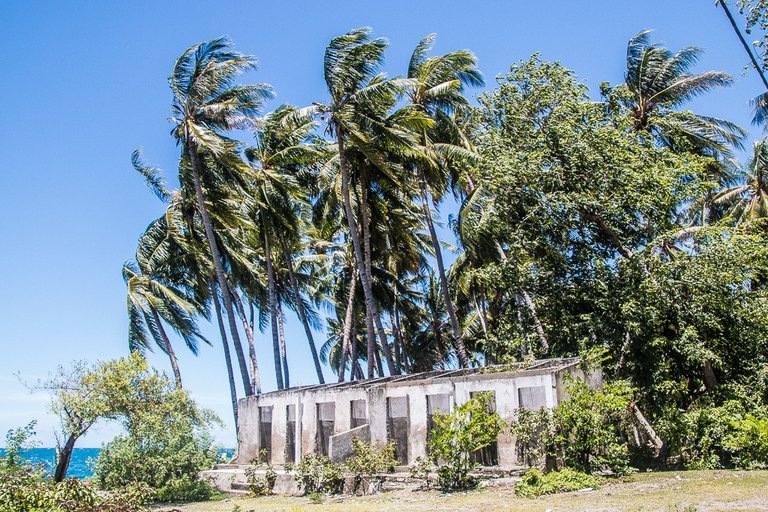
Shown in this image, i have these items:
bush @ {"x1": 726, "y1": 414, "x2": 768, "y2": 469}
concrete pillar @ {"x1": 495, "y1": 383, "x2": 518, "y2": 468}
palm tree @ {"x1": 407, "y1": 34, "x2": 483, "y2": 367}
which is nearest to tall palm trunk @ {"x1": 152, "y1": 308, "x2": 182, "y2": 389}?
palm tree @ {"x1": 407, "y1": 34, "x2": 483, "y2": 367}

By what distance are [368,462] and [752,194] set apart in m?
20.3

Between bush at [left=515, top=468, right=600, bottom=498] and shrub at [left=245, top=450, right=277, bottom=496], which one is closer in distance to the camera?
bush at [left=515, top=468, right=600, bottom=498]

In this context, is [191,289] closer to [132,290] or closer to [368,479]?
[132,290]

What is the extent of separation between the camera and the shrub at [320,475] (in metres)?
17.3

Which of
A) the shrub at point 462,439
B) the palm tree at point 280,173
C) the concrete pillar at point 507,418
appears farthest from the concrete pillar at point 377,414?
the palm tree at point 280,173

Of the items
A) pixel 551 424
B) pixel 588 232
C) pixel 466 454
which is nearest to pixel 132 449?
pixel 466 454

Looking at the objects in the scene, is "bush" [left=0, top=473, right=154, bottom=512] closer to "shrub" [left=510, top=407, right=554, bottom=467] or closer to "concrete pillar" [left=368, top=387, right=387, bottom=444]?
"concrete pillar" [left=368, top=387, right=387, bottom=444]

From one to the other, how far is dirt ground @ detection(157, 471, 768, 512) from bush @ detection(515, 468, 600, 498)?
26 cm

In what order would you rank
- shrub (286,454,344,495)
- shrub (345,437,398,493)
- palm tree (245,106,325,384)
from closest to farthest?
shrub (345,437,398,493), shrub (286,454,344,495), palm tree (245,106,325,384)

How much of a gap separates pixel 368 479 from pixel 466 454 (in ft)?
9.97

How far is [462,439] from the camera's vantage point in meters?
15.1

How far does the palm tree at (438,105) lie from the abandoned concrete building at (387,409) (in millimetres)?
6301

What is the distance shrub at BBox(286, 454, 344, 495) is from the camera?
1734 cm

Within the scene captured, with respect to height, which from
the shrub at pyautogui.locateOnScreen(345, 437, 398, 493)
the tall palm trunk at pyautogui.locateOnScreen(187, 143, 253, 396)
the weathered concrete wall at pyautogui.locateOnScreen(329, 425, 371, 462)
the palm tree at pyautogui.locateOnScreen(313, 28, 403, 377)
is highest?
the palm tree at pyautogui.locateOnScreen(313, 28, 403, 377)
